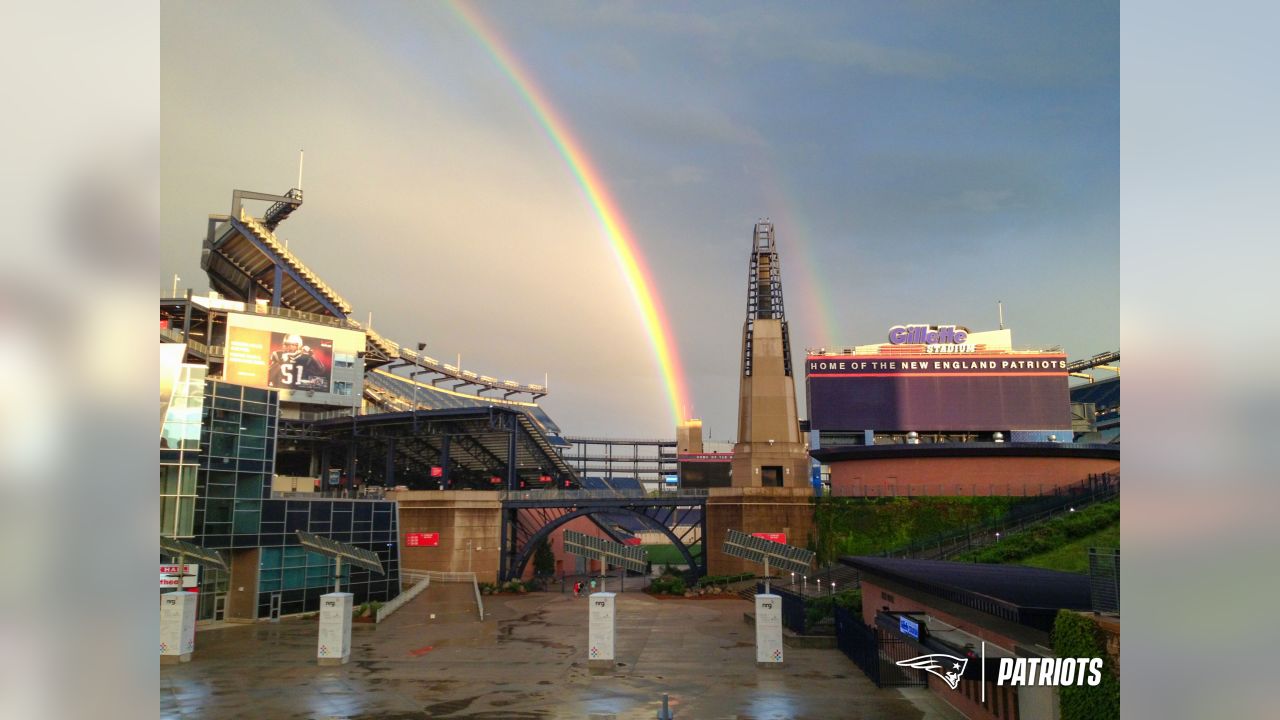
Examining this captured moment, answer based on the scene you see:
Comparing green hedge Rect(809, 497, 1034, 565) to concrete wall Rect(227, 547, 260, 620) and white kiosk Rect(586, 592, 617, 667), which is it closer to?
white kiosk Rect(586, 592, 617, 667)

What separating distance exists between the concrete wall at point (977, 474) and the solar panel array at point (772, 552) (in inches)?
704

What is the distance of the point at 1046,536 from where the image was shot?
4931cm

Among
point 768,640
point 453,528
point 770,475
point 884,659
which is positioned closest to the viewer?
point 884,659

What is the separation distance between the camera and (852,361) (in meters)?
78.9

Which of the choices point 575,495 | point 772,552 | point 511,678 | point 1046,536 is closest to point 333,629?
point 511,678

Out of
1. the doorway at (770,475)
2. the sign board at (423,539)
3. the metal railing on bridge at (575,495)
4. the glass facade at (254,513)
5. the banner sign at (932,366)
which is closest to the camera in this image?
the glass facade at (254,513)

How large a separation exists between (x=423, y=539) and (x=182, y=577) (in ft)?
97.6

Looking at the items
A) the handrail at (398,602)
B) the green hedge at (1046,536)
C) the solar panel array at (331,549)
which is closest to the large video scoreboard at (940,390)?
the green hedge at (1046,536)

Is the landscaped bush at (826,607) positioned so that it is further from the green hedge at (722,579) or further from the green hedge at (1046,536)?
the green hedge at (722,579)

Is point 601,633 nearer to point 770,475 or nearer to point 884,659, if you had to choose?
point 884,659

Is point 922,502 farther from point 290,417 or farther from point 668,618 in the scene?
point 290,417

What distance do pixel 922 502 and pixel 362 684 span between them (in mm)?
49756

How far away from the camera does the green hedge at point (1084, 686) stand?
15.7m
